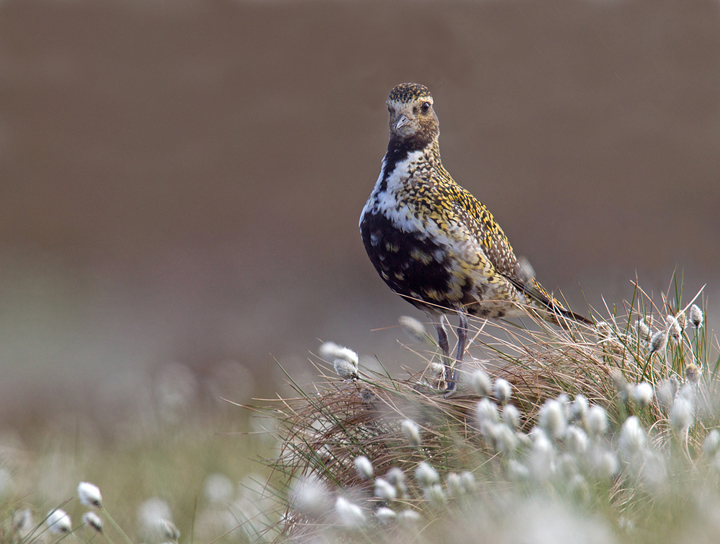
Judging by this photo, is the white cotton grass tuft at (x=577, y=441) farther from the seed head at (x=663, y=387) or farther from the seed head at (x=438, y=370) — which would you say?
the seed head at (x=438, y=370)

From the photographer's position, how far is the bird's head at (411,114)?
4078 mm

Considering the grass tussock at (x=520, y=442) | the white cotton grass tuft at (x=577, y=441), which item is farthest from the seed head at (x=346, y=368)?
the white cotton grass tuft at (x=577, y=441)

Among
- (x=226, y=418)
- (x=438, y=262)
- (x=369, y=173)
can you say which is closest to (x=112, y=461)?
(x=226, y=418)

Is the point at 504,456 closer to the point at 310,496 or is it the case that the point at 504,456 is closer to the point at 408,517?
the point at 408,517

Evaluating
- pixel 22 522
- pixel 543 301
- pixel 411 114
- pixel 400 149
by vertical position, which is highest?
pixel 411 114

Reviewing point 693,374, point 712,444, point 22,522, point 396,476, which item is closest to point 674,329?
point 693,374

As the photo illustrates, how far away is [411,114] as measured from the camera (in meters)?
4.12

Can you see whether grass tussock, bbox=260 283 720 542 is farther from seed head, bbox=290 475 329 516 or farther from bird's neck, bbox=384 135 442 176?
bird's neck, bbox=384 135 442 176

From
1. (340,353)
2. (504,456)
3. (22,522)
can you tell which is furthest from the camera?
(22,522)

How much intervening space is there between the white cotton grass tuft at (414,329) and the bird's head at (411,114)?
127 centimetres

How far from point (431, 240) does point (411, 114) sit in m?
0.84

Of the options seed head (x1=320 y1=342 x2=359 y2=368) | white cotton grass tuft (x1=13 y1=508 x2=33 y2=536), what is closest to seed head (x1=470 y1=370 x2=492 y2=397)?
seed head (x1=320 y1=342 x2=359 y2=368)

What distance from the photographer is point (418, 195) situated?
13.1 ft

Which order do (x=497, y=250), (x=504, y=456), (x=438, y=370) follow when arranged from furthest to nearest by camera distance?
(x=497, y=250), (x=438, y=370), (x=504, y=456)
